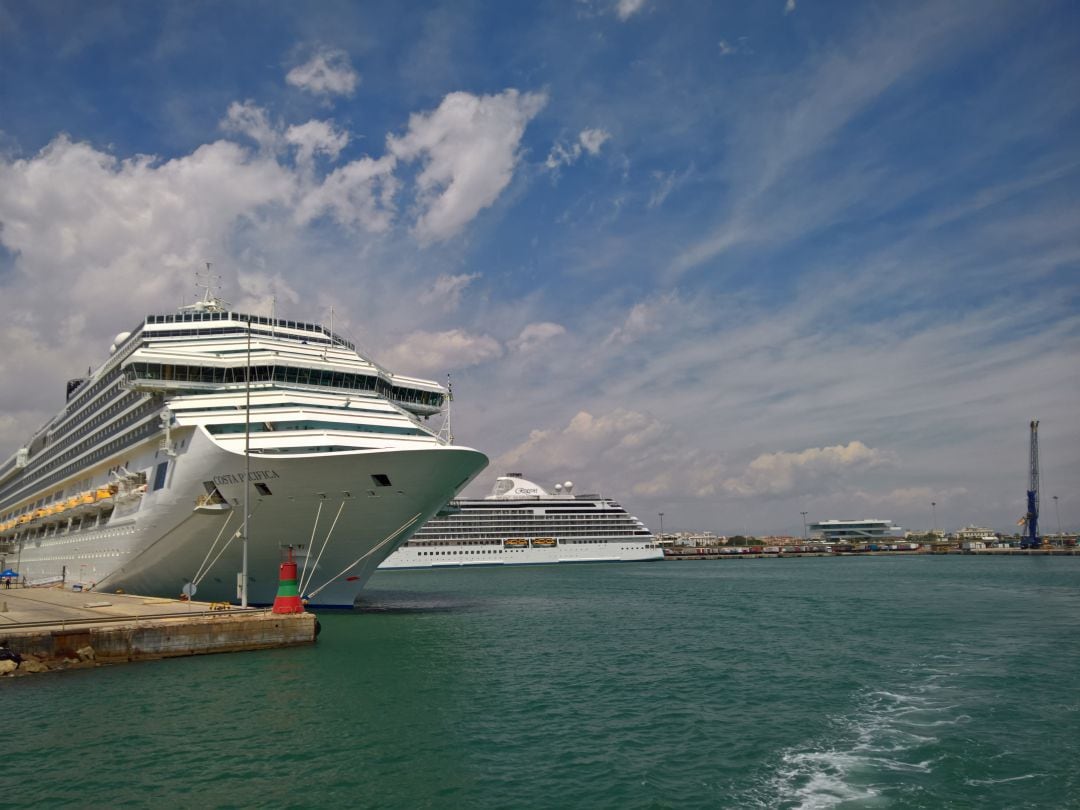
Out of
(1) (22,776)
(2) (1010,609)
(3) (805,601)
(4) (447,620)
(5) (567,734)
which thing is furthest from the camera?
(3) (805,601)

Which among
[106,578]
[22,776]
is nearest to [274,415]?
[106,578]

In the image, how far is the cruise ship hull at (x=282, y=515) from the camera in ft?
105

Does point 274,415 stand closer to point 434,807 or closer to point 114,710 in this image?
point 114,710

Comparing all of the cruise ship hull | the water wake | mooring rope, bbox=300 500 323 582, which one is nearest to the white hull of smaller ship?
the cruise ship hull

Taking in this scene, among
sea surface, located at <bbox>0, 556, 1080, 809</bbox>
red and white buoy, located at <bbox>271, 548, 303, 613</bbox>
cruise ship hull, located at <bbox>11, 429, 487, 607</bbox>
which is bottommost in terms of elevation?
sea surface, located at <bbox>0, 556, 1080, 809</bbox>

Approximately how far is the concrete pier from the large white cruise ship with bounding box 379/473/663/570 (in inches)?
3778

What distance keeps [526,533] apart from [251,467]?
104704mm

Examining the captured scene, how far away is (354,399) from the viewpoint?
3794 centimetres

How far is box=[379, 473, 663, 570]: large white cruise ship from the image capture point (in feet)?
422

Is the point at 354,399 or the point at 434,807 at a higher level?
the point at 354,399

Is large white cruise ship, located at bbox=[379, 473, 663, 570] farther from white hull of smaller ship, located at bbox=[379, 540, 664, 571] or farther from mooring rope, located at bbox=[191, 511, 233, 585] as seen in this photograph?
mooring rope, located at bbox=[191, 511, 233, 585]

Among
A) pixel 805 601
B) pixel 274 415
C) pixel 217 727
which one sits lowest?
pixel 805 601

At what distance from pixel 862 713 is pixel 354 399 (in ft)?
91.6

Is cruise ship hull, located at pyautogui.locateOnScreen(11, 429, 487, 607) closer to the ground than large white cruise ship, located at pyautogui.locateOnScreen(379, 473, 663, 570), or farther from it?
farther from it
